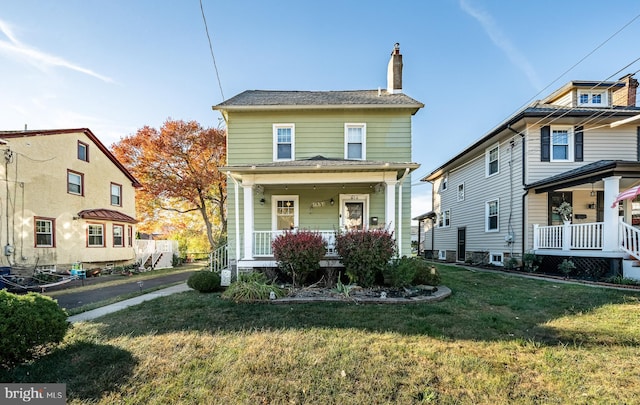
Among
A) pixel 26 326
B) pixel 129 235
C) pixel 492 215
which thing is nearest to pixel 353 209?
pixel 492 215

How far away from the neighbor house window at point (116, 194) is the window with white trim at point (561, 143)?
2226cm

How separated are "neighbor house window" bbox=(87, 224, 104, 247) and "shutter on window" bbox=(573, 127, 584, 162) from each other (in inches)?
886

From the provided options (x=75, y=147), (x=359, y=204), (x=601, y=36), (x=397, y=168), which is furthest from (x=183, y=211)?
(x=601, y=36)

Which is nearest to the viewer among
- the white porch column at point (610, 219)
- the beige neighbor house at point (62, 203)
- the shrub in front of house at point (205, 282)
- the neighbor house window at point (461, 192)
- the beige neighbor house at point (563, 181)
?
the shrub in front of house at point (205, 282)

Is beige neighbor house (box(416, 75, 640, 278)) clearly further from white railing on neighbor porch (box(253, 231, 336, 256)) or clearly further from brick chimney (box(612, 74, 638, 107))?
white railing on neighbor porch (box(253, 231, 336, 256))

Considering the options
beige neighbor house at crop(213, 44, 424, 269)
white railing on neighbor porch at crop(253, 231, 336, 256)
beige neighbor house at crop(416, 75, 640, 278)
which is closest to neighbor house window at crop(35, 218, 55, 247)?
beige neighbor house at crop(213, 44, 424, 269)

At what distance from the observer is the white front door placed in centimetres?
1009

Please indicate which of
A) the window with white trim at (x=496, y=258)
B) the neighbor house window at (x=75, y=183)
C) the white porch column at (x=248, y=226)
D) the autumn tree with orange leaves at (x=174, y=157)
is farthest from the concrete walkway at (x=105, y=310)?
the window with white trim at (x=496, y=258)

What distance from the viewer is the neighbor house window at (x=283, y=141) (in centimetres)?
1022

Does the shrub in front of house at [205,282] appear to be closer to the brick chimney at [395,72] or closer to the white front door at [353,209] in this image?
the white front door at [353,209]

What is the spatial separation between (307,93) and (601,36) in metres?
8.76

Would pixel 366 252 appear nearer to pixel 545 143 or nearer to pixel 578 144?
pixel 545 143

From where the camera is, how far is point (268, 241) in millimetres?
9102

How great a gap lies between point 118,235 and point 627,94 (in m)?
26.9
